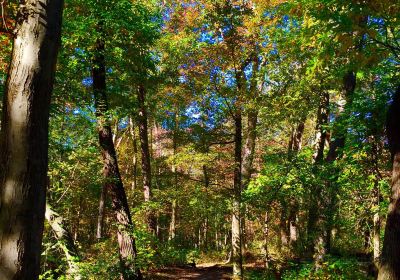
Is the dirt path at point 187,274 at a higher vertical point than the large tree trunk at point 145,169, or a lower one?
lower

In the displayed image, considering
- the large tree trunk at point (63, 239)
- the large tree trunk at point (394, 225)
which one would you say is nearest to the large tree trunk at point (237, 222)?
the large tree trunk at point (63, 239)

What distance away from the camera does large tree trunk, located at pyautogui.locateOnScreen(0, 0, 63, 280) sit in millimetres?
2629

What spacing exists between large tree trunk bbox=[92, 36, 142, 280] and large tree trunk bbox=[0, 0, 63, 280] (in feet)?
20.0

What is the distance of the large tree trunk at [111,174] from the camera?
359 inches

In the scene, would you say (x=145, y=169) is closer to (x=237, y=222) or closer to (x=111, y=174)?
(x=237, y=222)

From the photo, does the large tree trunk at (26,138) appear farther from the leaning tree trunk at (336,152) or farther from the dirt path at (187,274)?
the dirt path at (187,274)

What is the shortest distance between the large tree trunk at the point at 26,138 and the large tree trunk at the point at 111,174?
609 cm

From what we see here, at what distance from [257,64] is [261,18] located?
1831 mm

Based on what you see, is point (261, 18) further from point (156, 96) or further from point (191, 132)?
point (156, 96)

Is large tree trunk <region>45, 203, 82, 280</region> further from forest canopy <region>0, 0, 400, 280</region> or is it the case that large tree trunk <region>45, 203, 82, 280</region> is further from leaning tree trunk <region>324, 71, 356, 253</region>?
leaning tree trunk <region>324, 71, 356, 253</region>

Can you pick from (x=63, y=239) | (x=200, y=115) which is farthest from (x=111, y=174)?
(x=200, y=115)

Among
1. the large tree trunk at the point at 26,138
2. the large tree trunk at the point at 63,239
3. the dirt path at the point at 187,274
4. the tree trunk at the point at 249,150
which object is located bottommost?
the dirt path at the point at 187,274

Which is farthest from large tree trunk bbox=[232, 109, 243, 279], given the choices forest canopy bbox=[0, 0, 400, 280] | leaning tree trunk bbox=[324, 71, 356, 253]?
leaning tree trunk bbox=[324, 71, 356, 253]

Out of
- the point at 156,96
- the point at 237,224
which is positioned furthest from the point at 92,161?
the point at 156,96
